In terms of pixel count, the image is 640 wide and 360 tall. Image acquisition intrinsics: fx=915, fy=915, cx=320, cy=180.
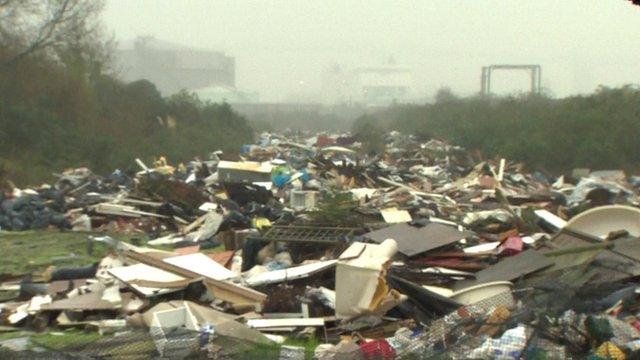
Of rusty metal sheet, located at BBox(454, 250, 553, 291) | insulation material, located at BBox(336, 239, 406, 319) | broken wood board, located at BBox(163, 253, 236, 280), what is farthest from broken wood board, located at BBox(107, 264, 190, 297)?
rusty metal sheet, located at BBox(454, 250, 553, 291)

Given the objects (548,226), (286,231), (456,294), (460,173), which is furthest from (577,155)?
(456,294)

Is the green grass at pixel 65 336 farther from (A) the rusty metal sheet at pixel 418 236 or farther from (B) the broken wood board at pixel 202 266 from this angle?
(A) the rusty metal sheet at pixel 418 236

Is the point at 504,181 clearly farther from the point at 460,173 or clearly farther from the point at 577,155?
the point at 577,155

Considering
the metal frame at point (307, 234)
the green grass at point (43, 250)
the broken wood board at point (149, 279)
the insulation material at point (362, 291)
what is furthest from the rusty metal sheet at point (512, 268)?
the green grass at point (43, 250)

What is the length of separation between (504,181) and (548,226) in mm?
10897

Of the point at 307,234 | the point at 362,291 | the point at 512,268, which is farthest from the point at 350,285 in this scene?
the point at 307,234

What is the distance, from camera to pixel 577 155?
32250mm

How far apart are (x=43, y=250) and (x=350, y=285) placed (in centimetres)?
746

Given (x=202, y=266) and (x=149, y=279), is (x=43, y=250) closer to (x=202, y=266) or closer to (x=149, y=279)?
(x=202, y=266)

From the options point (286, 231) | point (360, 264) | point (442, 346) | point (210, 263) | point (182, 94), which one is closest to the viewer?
point (442, 346)

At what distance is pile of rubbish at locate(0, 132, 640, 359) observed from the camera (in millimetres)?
5598

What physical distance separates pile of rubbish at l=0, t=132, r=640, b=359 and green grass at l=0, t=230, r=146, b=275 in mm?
521

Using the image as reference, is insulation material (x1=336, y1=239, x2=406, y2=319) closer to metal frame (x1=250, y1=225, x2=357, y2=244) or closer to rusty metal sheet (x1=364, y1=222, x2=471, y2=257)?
rusty metal sheet (x1=364, y1=222, x2=471, y2=257)

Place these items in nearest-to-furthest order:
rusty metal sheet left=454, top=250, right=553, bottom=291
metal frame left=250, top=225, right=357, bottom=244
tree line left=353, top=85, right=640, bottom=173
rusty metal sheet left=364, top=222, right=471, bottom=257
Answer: rusty metal sheet left=454, top=250, right=553, bottom=291
rusty metal sheet left=364, top=222, right=471, bottom=257
metal frame left=250, top=225, right=357, bottom=244
tree line left=353, top=85, right=640, bottom=173
